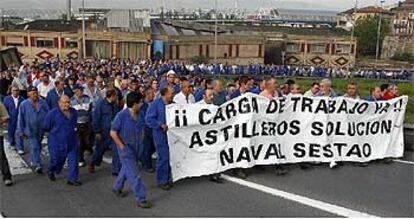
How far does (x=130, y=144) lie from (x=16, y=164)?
350 centimetres

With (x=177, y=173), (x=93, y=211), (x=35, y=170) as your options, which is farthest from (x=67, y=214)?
(x=35, y=170)

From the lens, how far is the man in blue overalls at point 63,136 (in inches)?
349

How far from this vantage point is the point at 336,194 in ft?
28.3

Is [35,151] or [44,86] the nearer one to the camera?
[35,151]

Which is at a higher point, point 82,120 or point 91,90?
point 91,90

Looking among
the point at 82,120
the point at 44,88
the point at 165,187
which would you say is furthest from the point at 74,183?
the point at 44,88

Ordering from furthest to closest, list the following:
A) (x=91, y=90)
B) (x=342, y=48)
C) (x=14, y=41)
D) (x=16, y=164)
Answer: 1. (x=342, y=48)
2. (x=14, y=41)
3. (x=91, y=90)
4. (x=16, y=164)

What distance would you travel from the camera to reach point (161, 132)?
866 centimetres

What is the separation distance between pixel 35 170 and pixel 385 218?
5.93 metres

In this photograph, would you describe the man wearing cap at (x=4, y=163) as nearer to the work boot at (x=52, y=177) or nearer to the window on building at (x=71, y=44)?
the work boot at (x=52, y=177)

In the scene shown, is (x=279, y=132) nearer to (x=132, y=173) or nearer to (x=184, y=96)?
(x=184, y=96)

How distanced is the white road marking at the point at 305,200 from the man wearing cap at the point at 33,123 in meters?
3.41

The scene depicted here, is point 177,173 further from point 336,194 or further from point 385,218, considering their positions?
point 385,218

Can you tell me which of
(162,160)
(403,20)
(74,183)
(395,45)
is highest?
(403,20)
